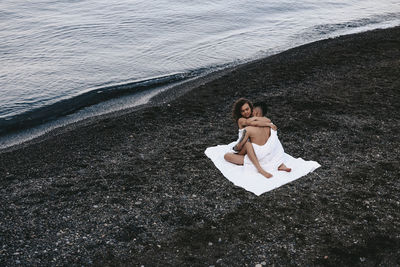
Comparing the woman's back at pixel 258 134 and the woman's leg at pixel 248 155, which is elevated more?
the woman's back at pixel 258 134

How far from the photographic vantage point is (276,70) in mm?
18406

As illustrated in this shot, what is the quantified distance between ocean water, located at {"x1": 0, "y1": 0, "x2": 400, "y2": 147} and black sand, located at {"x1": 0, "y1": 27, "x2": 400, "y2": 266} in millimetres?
4384

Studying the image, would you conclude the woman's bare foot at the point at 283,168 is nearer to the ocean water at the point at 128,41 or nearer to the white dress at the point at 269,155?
the white dress at the point at 269,155

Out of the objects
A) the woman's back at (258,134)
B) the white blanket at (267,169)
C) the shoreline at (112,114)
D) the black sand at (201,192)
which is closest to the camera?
the black sand at (201,192)

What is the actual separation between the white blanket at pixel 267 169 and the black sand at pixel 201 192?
20cm

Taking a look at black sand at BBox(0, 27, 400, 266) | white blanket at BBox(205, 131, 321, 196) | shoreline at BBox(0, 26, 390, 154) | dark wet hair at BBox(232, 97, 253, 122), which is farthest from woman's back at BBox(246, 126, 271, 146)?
shoreline at BBox(0, 26, 390, 154)

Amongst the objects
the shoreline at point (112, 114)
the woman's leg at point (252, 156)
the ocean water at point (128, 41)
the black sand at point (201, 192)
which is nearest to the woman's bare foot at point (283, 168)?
the black sand at point (201, 192)

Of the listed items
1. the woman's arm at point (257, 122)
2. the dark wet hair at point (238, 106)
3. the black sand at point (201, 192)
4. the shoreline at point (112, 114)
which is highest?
the dark wet hair at point (238, 106)

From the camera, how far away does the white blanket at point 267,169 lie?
9363 mm

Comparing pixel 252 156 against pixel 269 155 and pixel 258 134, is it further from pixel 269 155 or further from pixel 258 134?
pixel 258 134

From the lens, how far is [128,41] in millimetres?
27562

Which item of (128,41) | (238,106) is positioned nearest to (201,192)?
(238,106)

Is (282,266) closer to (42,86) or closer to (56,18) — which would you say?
(42,86)

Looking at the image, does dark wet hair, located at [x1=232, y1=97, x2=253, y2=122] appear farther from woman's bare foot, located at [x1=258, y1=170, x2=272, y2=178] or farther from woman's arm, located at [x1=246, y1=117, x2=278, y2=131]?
woman's bare foot, located at [x1=258, y1=170, x2=272, y2=178]
